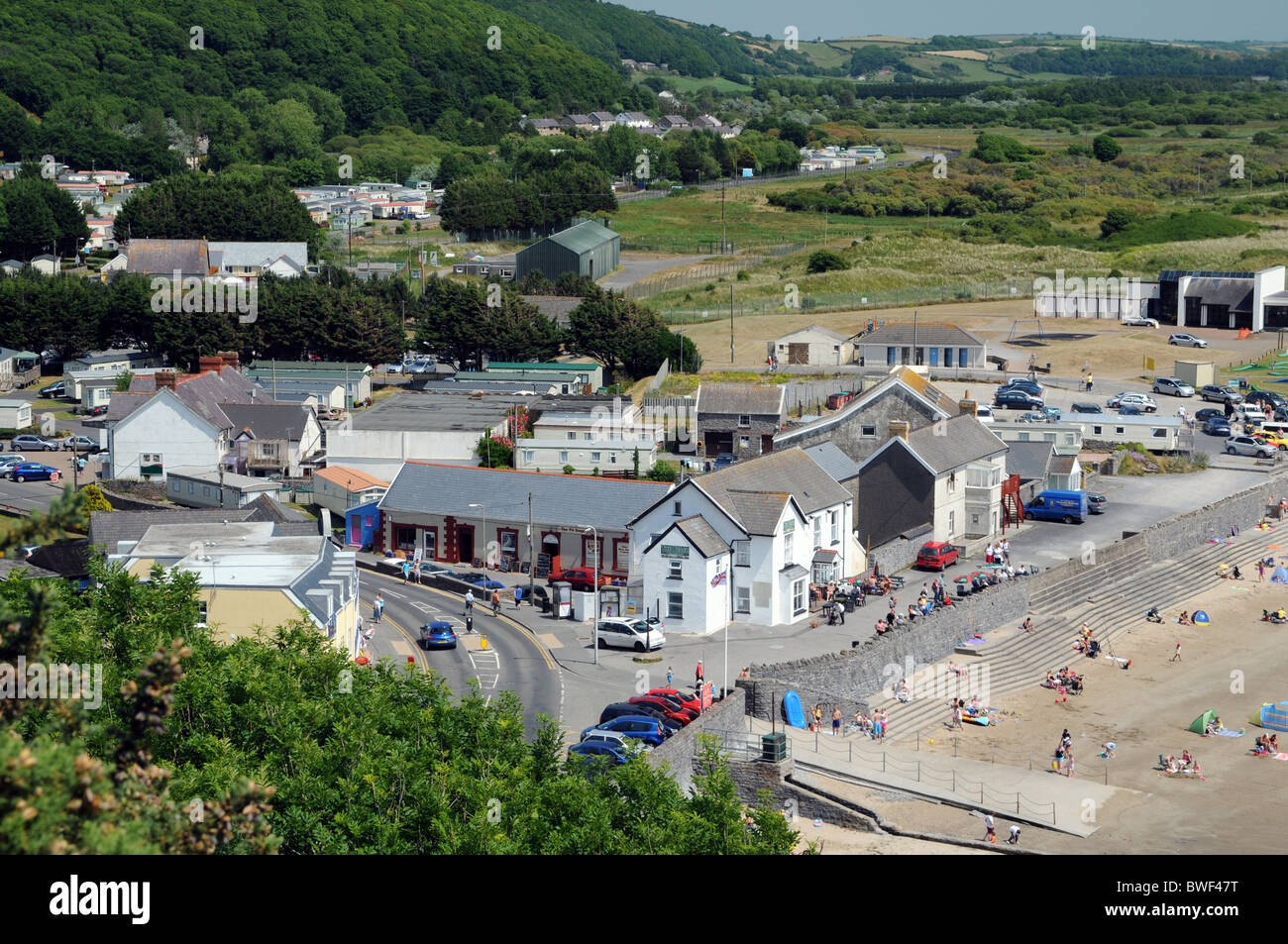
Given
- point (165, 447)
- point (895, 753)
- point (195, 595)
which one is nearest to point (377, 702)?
point (195, 595)

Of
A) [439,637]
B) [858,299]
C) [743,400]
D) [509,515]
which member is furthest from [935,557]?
[858,299]

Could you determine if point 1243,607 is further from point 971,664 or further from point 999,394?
point 999,394

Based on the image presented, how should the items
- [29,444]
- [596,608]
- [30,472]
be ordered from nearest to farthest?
[596,608]
[30,472]
[29,444]

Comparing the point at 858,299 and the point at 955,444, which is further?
the point at 858,299

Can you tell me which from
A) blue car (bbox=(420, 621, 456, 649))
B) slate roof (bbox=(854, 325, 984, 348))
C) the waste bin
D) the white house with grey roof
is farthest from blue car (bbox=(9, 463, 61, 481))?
the waste bin

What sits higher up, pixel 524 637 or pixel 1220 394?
pixel 1220 394

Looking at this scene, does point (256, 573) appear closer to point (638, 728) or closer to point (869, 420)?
point (638, 728)

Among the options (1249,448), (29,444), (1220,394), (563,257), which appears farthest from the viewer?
(563,257)

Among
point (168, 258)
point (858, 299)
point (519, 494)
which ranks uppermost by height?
point (168, 258)
